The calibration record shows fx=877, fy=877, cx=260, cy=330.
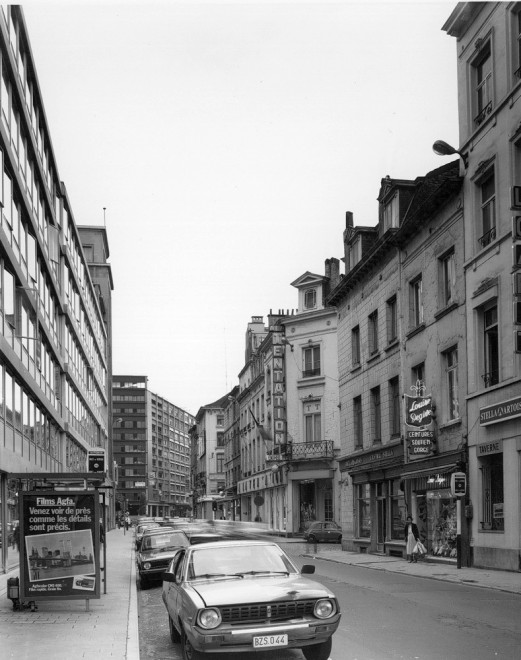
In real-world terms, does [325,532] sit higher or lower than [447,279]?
lower

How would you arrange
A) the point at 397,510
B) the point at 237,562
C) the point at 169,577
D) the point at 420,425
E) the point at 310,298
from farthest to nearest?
the point at 310,298 < the point at 397,510 < the point at 420,425 < the point at 169,577 < the point at 237,562

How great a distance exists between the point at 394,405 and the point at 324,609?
25.1m

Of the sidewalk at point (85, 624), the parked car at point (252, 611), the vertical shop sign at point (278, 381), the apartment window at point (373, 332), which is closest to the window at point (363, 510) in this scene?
the apartment window at point (373, 332)

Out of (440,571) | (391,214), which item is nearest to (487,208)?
(391,214)

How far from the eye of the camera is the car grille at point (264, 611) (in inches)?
360

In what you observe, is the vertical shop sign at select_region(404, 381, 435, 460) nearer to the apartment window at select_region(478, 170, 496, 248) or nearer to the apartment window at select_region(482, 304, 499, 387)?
the apartment window at select_region(482, 304, 499, 387)

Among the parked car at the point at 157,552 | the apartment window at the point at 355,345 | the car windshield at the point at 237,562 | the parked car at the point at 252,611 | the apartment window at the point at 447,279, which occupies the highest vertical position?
the apartment window at the point at 447,279

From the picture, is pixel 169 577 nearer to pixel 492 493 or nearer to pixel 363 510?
pixel 492 493

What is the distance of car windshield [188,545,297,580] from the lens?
10.5 m

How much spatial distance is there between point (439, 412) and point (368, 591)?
11.2 metres

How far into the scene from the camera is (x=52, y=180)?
3962cm

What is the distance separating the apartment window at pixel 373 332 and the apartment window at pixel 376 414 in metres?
1.72

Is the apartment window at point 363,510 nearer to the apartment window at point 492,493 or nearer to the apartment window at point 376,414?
the apartment window at point 376,414

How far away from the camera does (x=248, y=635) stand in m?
9.02
